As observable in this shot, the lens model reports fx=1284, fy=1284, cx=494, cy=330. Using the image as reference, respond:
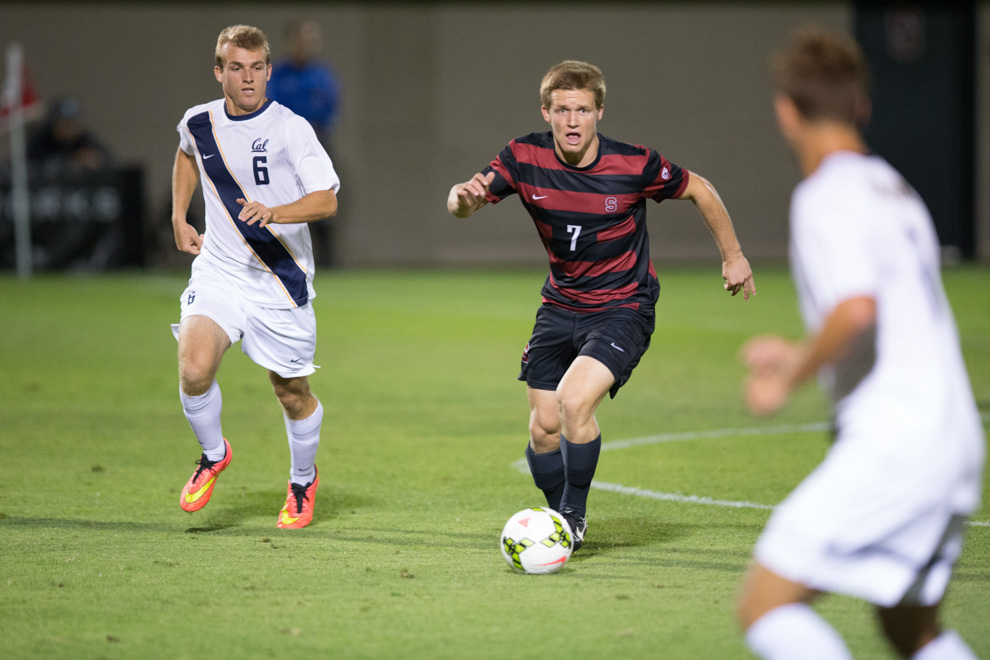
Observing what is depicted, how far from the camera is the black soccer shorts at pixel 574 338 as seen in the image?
202 inches

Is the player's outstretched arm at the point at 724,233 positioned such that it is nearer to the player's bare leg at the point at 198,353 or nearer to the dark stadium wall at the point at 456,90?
the player's bare leg at the point at 198,353

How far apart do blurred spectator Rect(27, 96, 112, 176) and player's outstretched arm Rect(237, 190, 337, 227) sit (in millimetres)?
14889

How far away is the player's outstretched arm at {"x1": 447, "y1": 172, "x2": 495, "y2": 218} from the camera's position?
4.93 m

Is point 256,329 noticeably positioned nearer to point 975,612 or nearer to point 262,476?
point 262,476

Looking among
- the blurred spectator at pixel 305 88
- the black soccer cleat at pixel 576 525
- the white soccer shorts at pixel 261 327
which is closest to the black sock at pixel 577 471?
the black soccer cleat at pixel 576 525

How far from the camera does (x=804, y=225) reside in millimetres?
2750

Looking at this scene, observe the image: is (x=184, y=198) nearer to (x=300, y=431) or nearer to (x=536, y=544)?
(x=300, y=431)

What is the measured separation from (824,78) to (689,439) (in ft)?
16.7

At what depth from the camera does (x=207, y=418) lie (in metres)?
5.51

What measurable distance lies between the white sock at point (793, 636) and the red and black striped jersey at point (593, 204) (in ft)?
8.76

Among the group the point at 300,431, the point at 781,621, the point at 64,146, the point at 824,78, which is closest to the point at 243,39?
the point at 300,431

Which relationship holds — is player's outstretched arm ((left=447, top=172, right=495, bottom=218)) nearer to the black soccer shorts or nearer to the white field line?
the black soccer shorts

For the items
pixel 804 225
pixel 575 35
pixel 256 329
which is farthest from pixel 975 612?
pixel 575 35

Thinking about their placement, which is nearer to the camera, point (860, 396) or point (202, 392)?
point (860, 396)
